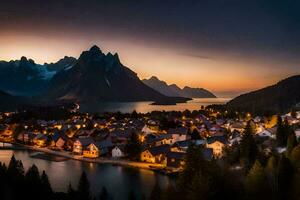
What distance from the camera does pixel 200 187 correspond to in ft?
32.9

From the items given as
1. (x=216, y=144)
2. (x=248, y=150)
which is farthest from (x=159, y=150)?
(x=248, y=150)

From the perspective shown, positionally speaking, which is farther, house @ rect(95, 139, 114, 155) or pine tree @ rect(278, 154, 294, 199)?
house @ rect(95, 139, 114, 155)

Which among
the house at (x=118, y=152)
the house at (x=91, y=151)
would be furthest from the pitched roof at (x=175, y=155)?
the house at (x=91, y=151)

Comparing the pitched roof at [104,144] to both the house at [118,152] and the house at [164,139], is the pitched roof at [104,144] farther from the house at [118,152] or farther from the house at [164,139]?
the house at [164,139]

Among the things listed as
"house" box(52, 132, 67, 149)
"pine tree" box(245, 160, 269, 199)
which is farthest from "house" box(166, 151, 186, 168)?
"house" box(52, 132, 67, 149)

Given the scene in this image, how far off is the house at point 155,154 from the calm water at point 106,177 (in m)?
2.21

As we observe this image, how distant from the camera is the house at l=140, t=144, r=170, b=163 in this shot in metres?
26.6

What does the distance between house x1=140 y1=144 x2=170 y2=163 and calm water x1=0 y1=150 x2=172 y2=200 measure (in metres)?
2.21

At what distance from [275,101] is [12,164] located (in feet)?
212

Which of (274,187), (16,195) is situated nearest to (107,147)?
(16,195)

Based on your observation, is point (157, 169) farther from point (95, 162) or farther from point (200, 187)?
point (200, 187)

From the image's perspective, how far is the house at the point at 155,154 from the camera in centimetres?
2658

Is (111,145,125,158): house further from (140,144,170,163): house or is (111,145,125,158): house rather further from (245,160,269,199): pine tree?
(245,160,269,199): pine tree

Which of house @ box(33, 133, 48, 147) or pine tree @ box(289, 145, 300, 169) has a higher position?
pine tree @ box(289, 145, 300, 169)
